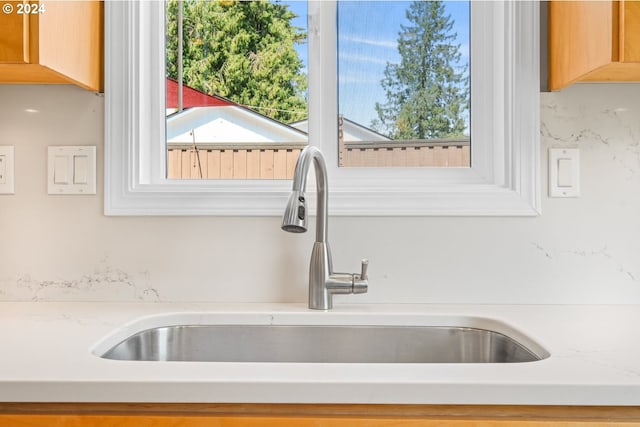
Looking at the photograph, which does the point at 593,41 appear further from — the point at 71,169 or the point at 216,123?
the point at 71,169

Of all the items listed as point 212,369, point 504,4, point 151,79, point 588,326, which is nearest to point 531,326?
point 588,326

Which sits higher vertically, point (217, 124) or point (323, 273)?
point (217, 124)

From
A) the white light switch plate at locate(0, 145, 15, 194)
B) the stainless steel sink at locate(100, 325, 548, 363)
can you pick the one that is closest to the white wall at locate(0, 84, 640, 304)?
the white light switch plate at locate(0, 145, 15, 194)

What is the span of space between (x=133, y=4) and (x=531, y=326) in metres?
1.17

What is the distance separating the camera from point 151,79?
1.45 meters

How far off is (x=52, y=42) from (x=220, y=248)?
571mm

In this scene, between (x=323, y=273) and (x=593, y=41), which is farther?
(x=323, y=273)

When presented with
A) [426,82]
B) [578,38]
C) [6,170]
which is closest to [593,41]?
[578,38]

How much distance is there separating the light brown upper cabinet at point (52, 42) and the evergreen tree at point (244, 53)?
214 millimetres

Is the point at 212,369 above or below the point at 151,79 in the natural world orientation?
below

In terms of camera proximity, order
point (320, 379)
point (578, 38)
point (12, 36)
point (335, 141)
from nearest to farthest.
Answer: point (320, 379) → point (12, 36) → point (578, 38) → point (335, 141)

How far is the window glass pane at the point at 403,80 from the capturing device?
1.49 meters

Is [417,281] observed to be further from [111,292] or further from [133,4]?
[133,4]

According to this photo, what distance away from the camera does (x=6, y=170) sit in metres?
1.38
